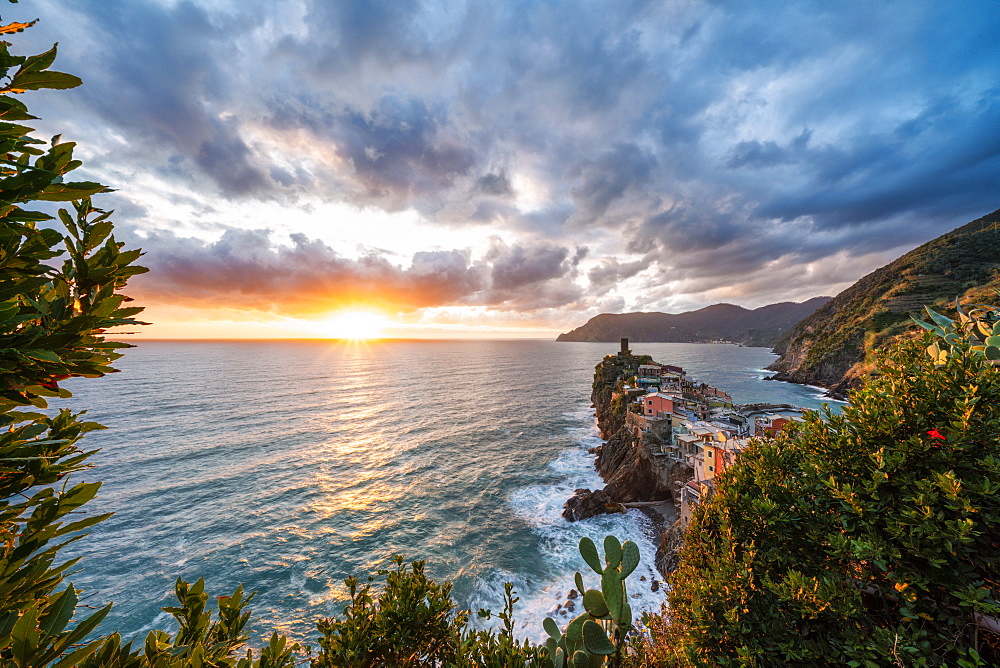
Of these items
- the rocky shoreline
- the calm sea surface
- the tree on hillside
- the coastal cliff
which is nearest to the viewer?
the tree on hillside

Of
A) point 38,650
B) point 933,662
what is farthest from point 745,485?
point 38,650

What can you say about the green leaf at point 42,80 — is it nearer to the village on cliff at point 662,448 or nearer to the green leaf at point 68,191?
the green leaf at point 68,191

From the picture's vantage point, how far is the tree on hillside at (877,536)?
14.7 ft

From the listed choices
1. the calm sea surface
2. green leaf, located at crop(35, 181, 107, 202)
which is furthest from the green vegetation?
the calm sea surface

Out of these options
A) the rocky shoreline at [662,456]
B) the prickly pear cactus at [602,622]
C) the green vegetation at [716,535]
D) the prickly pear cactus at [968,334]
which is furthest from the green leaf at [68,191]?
the rocky shoreline at [662,456]

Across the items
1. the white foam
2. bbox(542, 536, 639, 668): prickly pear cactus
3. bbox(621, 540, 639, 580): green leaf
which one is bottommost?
the white foam

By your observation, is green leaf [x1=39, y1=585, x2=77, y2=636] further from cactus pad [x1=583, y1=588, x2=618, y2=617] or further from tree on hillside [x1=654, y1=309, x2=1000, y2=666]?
tree on hillside [x1=654, y1=309, x2=1000, y2=666]

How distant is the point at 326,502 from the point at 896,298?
13760 cm

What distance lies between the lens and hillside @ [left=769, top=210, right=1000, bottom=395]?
80000mm

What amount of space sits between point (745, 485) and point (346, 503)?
38250mm

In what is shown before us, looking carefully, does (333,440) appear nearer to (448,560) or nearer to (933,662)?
(448,560)

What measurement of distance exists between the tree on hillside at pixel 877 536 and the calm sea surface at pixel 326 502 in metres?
19.2

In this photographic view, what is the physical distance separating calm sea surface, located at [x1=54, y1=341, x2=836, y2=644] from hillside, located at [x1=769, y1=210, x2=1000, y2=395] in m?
32.5

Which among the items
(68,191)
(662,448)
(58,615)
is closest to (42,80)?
(68,191)
